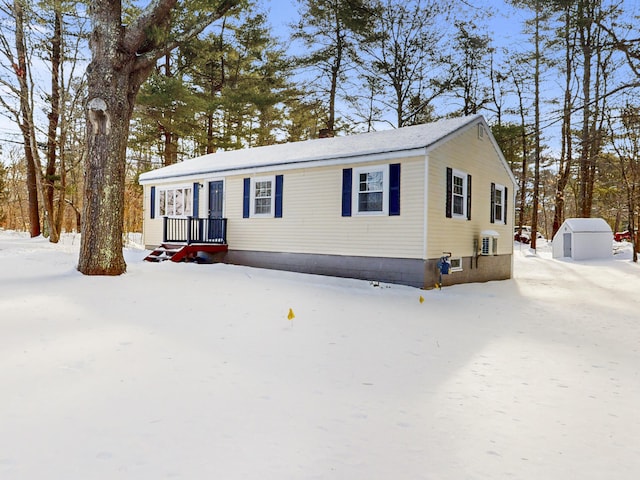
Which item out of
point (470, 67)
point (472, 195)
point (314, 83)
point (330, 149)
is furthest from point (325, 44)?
point (472, 195)

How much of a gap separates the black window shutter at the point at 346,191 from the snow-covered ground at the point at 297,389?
4195 mm

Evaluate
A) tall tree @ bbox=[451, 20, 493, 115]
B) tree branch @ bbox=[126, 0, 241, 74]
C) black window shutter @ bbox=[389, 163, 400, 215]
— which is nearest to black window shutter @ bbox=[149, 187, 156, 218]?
tree branch @ bbox=[126, 0, 241, 74]

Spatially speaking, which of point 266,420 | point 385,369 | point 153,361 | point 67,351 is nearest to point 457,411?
point 385,369

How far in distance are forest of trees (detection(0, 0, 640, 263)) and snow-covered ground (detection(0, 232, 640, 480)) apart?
476 inches

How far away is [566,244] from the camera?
21.8 metres

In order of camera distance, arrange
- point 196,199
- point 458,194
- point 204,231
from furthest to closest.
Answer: point 196,199 < point 204,231 < point 458,194

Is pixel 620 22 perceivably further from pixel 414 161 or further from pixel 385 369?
pixel 385 369

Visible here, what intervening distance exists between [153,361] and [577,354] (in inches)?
205

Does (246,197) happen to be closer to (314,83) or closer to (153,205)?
(153,205)

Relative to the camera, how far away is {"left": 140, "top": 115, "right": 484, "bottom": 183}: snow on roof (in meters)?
11.1

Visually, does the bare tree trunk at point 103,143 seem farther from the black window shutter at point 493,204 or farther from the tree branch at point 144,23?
the black window shutter at point 493,204

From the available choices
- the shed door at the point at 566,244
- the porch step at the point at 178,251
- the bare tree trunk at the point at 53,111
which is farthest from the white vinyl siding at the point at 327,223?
the shed door at the point at 566,244

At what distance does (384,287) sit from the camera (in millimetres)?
10516

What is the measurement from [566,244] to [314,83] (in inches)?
617
